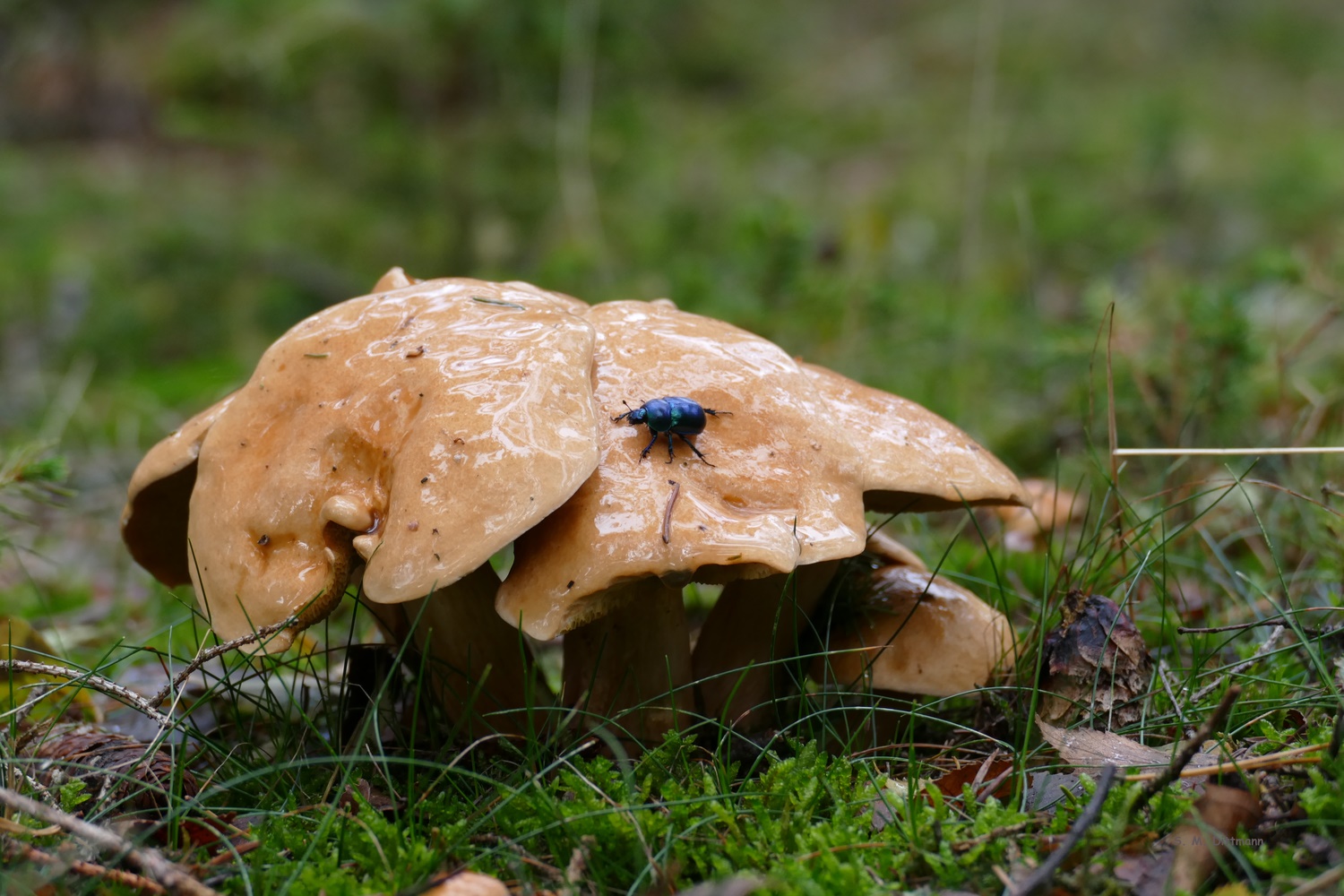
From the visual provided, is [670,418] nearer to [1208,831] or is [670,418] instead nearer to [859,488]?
[859,488]

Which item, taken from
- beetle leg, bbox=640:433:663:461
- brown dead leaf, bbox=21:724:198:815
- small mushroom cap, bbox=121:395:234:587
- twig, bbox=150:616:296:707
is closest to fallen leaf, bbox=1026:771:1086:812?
beetle leg, bbox=640:433:663:461

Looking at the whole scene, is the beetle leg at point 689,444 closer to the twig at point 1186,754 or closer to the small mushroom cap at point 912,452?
the small mushroom cap at point 912,452

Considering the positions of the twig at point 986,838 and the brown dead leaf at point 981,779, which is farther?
the brown dead leaf at point 981,779

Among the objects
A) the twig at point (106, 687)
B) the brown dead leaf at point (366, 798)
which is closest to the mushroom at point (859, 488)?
the brown dead leaf at point (366, 798)

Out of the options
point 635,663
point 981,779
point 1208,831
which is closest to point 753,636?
point 635,663

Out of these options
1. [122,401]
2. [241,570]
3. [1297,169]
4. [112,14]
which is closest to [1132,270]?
[1297,169]

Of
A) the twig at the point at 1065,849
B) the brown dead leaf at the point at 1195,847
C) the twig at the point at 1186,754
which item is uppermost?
the twig at the point at 1186,754
